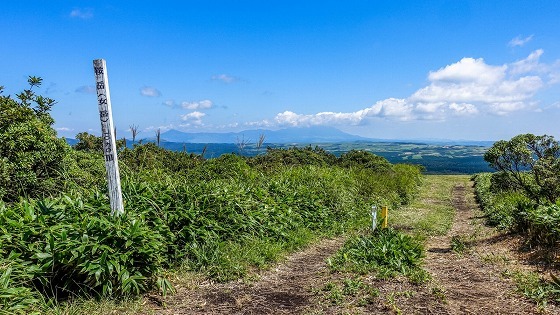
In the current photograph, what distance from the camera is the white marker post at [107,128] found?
4.46 meters

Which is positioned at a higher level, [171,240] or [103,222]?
[103,222]

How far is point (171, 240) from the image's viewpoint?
5434mm

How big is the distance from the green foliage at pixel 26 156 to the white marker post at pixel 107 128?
193 cm

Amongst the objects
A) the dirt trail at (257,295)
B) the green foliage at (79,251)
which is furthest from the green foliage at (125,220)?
the dirt trail at (257,295)

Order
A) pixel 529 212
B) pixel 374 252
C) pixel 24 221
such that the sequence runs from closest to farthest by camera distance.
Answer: pixel 24 221 < pixel 374 252 < pixel 529 212

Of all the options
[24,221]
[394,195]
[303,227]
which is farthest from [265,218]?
[394,195]

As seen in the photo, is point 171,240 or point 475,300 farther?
point 171,240

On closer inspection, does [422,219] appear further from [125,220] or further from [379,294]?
[125,220]

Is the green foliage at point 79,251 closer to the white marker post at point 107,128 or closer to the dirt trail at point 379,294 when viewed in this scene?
the white marker post at point 107,128

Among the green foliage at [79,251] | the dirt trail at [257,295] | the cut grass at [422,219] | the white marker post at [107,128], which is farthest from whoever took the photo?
the cut grass at [422,219]

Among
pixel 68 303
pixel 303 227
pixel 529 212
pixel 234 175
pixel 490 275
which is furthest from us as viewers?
pixel 234 175

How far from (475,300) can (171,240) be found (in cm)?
409

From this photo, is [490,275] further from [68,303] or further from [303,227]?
[68,303]

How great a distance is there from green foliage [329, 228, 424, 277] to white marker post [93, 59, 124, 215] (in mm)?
3276
